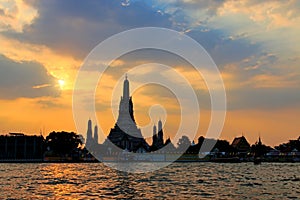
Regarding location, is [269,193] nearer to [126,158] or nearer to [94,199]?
[94,199]

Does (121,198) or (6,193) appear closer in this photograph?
(121,198)

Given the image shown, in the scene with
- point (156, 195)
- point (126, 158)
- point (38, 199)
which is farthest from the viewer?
point (126, 158)

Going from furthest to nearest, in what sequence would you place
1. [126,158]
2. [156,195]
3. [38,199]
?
[126,158] → [156,195] → [38,199]

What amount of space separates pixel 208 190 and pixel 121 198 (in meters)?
13.0

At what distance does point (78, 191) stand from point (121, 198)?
861cm

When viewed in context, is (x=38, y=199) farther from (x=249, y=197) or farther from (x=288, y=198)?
(x=288, y=198)

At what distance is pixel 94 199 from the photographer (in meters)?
44.5

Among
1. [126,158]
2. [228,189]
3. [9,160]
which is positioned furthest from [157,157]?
[228,189]

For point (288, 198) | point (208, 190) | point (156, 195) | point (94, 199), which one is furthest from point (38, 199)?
point (288, 198)

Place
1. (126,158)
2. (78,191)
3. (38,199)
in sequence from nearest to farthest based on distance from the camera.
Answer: (38,199), (78,191), (126,158)

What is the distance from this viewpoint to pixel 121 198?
151 feet

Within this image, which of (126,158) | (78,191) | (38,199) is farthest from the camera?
(126,158)

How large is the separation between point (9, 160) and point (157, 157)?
A: 216ft

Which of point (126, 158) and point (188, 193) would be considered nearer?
point (188, 193)
